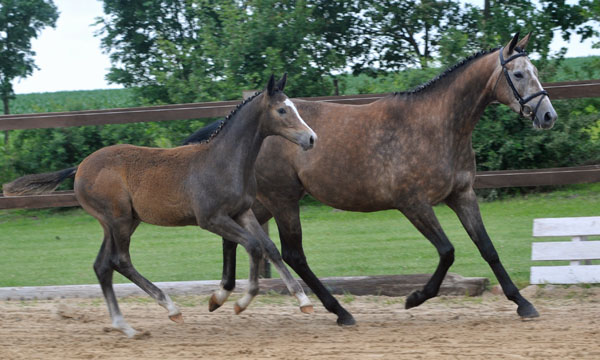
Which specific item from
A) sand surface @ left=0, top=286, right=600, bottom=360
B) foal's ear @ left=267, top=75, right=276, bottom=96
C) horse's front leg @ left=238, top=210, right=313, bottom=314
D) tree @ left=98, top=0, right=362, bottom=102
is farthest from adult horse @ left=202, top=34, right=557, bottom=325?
tree @ left=98, top=0, right=362, bottom=102

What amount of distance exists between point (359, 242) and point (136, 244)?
2796 millimetres

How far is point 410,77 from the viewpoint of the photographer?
469 inches

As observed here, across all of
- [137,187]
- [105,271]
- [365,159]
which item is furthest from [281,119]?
[105,271]

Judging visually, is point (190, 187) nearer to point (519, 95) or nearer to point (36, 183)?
point (36, 183)

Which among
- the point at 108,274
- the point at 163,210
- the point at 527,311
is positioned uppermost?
the point at 163,210

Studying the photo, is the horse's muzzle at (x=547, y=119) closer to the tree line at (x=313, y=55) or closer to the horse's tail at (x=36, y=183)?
the horse's tail at (x=36, y=183)

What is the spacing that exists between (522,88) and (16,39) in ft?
61.7

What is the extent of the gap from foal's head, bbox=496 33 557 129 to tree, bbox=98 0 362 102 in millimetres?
7128

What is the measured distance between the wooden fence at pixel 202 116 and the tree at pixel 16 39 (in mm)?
14643

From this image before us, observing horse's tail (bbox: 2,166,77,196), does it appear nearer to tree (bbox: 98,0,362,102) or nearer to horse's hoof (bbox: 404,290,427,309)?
horse's hoof (bbox: 404,290,427,309)

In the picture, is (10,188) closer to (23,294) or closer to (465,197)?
(23,294)

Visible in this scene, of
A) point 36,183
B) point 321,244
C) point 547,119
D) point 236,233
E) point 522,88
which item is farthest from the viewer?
point 321,244

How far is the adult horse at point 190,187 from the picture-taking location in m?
5.81

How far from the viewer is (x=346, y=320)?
20.1ft
